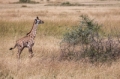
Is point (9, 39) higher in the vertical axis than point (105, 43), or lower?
lower

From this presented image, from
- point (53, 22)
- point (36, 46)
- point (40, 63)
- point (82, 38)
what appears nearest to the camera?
point (40, 63)

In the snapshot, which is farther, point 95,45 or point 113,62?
point 95,45

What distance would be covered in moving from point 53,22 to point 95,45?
11.8 meters

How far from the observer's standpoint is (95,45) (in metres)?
11.1

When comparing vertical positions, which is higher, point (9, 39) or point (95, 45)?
point (95, 45)

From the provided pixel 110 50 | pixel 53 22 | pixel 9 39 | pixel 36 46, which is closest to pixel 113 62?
pixel 110 50

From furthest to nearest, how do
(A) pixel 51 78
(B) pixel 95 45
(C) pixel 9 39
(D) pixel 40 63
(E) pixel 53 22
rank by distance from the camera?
1. (E) pixel 53 22
2. (C) pixel 9 39
3. (B) pixel 95 45
4. (D) pixel 40 63
5. (A) pixel 51 78

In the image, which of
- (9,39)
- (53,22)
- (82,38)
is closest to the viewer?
(82,38)

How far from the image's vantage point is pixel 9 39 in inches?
657

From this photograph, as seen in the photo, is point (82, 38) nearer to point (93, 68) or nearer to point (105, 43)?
point (105, 43)

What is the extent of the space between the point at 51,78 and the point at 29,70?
1030mm

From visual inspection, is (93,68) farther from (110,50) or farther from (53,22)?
(53,22)

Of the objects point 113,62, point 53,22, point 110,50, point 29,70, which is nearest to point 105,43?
point 110,50

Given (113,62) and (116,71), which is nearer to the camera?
(116,71)
